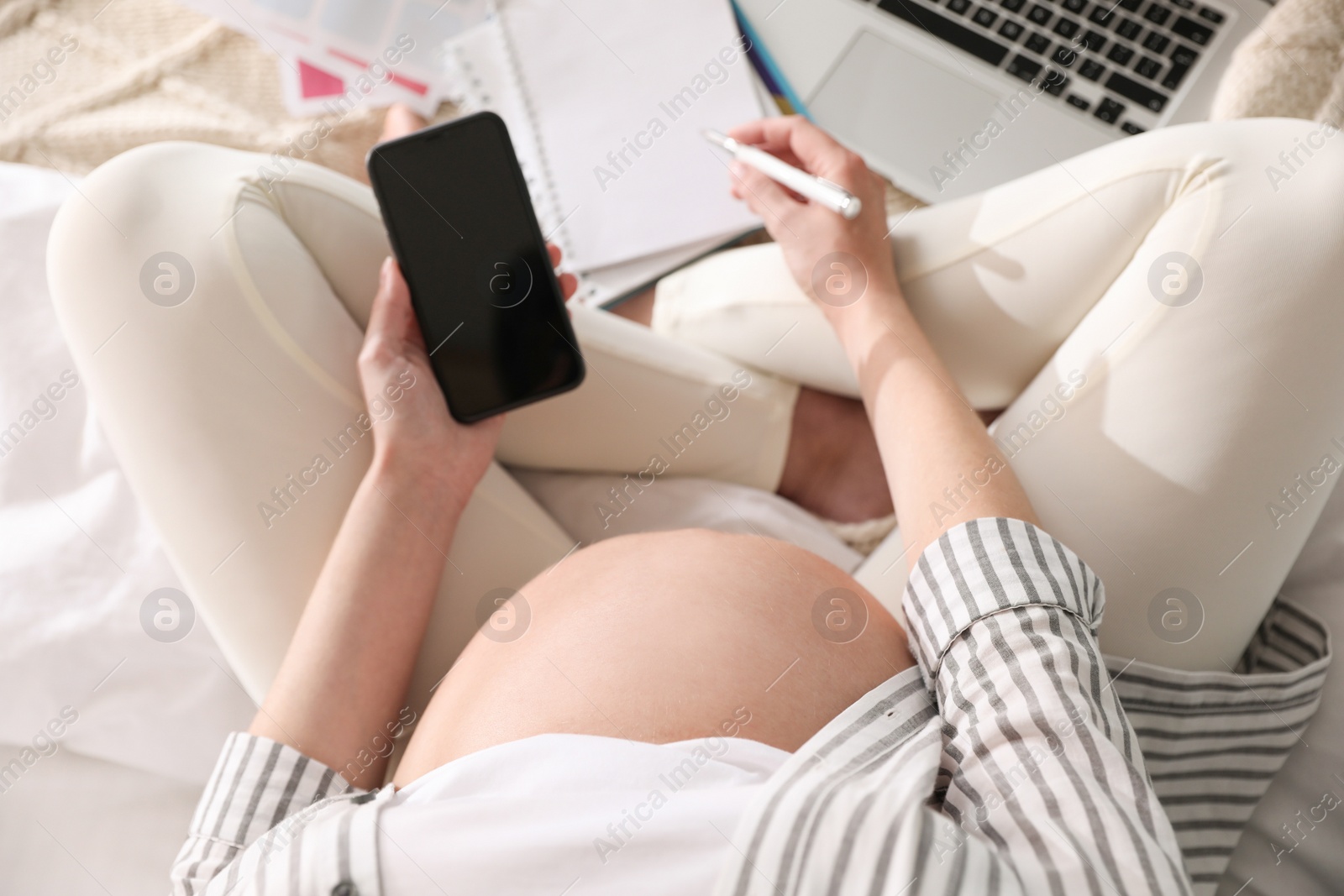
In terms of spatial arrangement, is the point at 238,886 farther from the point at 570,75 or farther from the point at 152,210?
the point at 570,75

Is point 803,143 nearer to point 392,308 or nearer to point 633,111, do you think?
point 633,111

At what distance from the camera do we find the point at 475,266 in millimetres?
639

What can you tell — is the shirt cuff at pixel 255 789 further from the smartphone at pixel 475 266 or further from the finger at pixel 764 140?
the finger at pixel 764 140

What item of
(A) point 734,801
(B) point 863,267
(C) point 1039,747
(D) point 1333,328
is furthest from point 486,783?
(D) point 1333,328

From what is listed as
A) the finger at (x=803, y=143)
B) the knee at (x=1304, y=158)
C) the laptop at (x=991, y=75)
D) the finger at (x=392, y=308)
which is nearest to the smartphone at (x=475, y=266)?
the finger at (x=392, y=308)

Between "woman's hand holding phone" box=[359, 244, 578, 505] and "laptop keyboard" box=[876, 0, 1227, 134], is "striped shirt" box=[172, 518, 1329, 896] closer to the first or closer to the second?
"woman's hand holding phone" box=[359, 244, 578, 505]

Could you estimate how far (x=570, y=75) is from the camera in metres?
0.92

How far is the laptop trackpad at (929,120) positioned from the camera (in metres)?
0.83

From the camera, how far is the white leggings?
552 millimetres

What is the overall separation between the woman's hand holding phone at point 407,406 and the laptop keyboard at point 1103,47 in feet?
2.04

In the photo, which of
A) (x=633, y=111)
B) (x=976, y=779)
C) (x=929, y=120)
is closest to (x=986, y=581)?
(x=976, y=779)

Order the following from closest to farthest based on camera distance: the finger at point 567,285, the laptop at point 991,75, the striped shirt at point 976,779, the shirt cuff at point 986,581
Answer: the striped shirt at point 976,779 < the shirt cuff at point 986,581 < the finger at point 567,285 < the laptop at point 991,75

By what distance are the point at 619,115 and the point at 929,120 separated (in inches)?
12.8

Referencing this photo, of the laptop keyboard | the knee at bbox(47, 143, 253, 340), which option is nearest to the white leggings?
the knee at bbox(47, 143, 253, 340)
